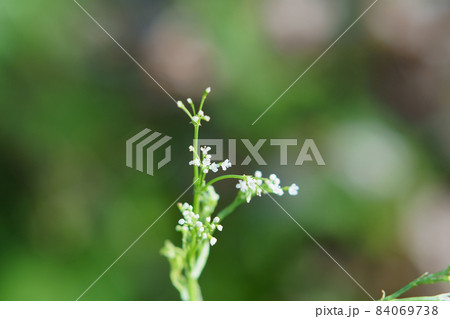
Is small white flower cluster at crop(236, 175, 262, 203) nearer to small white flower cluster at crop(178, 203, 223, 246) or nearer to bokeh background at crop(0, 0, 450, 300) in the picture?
small white flower cluster at crop(178, 203, 223, 246)

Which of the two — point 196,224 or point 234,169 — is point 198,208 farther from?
point 234,169

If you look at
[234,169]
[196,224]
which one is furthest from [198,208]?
[234,169]

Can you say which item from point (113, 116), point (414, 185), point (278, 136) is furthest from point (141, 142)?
point (414, 185)

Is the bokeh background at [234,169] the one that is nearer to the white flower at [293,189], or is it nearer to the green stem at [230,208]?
the green stem at [230,208]

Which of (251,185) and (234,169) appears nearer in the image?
(251,185)

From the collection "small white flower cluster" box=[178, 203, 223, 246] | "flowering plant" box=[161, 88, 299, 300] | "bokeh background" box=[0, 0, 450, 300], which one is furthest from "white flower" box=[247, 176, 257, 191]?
"bokeh background" box=[0, 0, 450, 300]

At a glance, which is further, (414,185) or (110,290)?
(414,185)

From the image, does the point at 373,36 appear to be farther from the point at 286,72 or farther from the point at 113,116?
the point at 113,116

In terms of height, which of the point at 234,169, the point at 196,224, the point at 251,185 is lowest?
the point at 196,224

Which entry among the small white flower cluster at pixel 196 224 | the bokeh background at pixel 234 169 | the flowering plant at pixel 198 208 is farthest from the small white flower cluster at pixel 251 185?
the bokeh background at pixel 234 169
